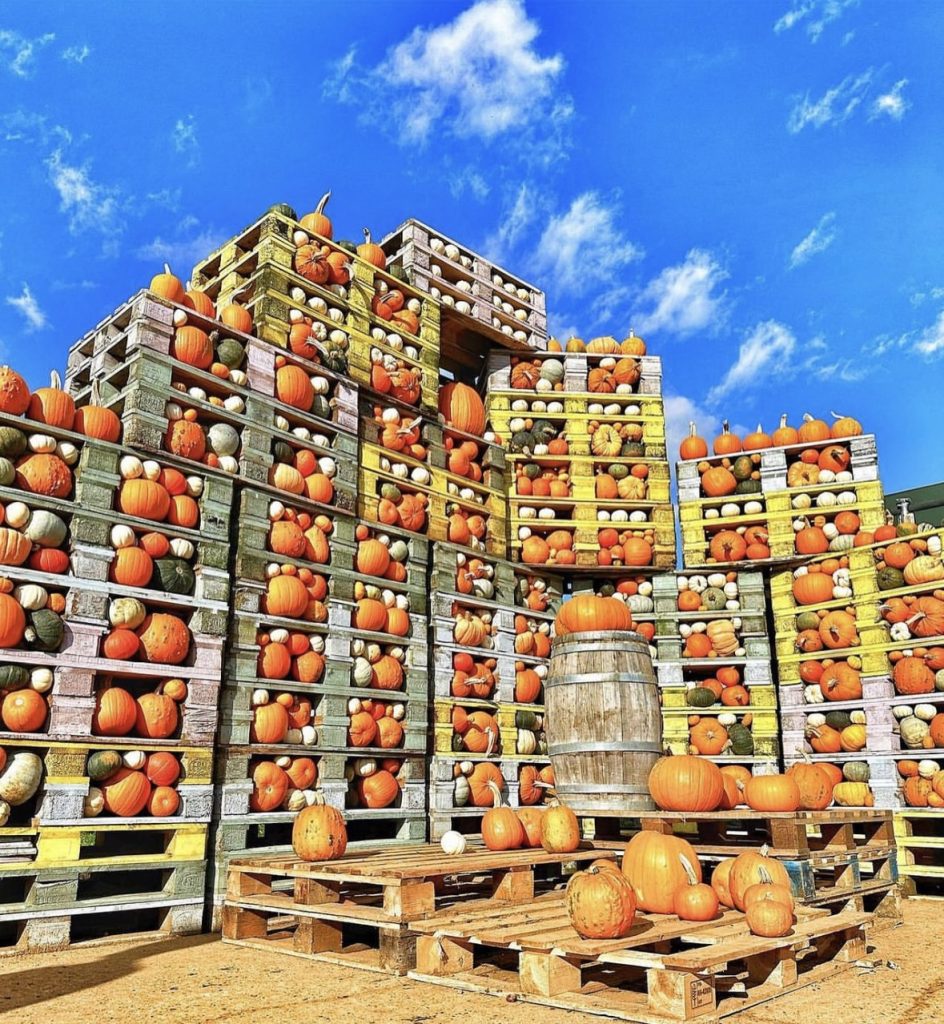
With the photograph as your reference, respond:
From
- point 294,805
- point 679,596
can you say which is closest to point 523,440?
point 679,596

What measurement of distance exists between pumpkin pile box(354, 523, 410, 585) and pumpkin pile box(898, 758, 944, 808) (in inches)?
245

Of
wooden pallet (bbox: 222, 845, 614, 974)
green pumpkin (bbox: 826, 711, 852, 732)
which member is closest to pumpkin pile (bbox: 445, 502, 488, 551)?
wooden pallet (bbox: 222, 845, 614, 974)

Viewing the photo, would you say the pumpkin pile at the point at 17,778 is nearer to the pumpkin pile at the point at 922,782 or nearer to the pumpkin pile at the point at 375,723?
the pumpkin pile at the point at 375,723

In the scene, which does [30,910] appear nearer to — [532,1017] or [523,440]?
[532,1017]

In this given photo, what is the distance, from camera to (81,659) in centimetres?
691

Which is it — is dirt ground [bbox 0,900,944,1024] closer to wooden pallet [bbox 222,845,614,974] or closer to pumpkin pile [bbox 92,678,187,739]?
wooden pallet [bbox 222,845,614,974]

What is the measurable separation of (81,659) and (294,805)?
8.00 ft

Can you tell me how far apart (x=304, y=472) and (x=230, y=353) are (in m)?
1.43

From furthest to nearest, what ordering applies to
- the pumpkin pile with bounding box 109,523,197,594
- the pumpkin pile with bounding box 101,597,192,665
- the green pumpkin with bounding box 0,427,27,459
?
the pumpkin pile with bounding box 109,523,197,594 < the pumpkin pile with bounding box 101,597,192,665 < the green pumpkin with bounding box 0,427,27,459

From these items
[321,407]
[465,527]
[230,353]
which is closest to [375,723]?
[465,527]

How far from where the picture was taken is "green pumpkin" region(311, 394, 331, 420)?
9.78m

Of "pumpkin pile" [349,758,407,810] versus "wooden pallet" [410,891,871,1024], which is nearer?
"wooden pallet" [410,891,871,1024]

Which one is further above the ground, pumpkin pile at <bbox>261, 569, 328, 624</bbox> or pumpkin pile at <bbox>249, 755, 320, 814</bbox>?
pumpkin pile at <bbox>261, 569, 328, 624</bbox>

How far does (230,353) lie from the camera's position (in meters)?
8.94
